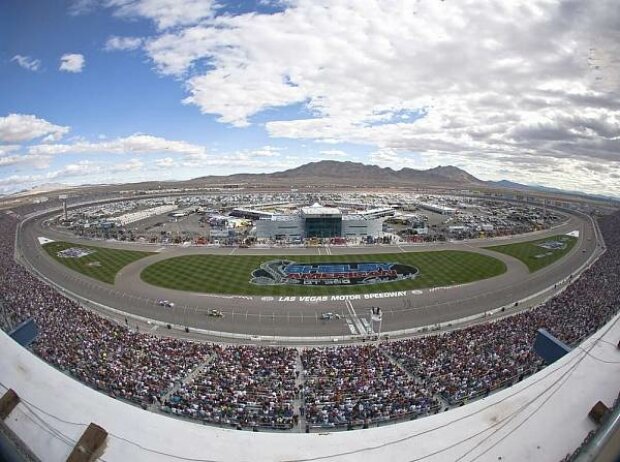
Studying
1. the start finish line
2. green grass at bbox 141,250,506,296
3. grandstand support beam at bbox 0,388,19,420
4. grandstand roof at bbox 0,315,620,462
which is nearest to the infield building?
green grass at bbox 141,250,506,296

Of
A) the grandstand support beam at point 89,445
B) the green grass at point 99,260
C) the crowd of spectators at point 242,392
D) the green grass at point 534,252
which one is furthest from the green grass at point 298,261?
the grandstand support beam at point 89,445

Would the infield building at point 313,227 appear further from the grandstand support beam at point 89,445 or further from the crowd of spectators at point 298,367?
the grandstand support beam at point 89,445

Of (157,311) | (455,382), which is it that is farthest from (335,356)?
(157,311)

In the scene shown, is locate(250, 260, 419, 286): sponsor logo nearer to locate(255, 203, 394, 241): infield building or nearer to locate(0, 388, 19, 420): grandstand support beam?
locate(255, 203, 394, 241): infield building

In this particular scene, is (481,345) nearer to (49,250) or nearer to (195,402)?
(195,402)

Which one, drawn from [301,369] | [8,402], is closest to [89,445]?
[8,402]

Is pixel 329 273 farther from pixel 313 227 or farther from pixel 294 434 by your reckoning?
pixel 294 434
